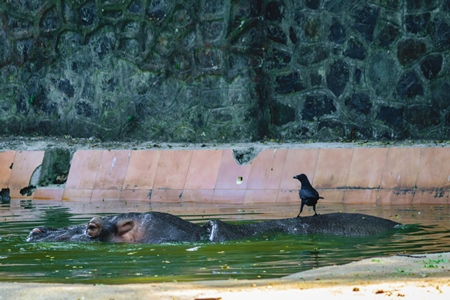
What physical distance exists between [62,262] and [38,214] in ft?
13.0

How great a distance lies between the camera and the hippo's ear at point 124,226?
25.2ft

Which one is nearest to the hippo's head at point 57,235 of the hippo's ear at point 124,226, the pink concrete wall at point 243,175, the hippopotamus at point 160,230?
the hippopotamus at point 160,230

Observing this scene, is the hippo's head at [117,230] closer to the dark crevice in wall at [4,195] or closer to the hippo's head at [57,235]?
the hippo's head at [57,235]

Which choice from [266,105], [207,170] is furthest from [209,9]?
[207,170]

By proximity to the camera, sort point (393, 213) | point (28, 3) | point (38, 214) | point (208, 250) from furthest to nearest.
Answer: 1. point (28, 3)
2. point (38, 214)
3. point (393, 213)
4. point (208, 250)

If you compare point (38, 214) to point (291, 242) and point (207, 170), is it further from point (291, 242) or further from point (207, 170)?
point (291, 242)

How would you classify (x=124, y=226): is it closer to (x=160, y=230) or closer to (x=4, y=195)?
(x=160, y=230)

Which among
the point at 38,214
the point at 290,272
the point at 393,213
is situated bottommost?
the point at 38,214

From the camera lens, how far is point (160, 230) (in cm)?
764

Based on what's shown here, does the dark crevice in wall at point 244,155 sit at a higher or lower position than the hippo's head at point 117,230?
lower

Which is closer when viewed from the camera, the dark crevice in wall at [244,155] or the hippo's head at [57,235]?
the hippo's head at [57,235]

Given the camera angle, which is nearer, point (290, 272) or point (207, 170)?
point (290, 272)

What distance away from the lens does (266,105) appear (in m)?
13.8

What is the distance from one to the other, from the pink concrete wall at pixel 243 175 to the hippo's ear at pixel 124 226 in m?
3.67
